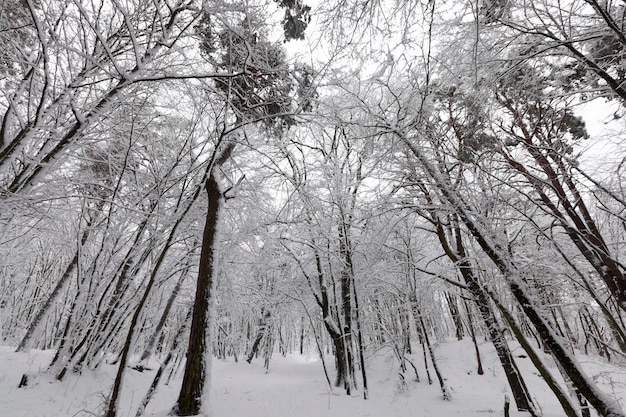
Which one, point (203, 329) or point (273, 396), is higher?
point (203, 329)

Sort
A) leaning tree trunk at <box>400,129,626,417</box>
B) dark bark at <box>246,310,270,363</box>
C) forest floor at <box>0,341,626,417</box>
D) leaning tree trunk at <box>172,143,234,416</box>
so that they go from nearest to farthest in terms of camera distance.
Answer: leaning tree trunk at <box>400,129,626,417</box> < leaning tree trunk at <box>172,143,234,416</box> < forest floor at <box>0,341,626,417</box> < dark bark at <box>246,310,270,363</box>

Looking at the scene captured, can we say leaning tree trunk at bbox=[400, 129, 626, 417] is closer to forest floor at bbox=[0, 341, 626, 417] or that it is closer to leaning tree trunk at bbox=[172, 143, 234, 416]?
forest floor at bbox=[0, 341, 626, 417]

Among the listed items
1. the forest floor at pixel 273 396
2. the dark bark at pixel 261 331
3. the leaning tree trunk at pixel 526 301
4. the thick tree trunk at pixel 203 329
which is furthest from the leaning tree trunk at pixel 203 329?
the dark bark at pixel 261 331

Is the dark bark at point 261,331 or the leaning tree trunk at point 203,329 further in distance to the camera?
the dark bark at point 261,331

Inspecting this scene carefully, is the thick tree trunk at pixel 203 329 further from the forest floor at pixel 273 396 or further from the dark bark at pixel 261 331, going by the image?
the dark bark at pixel 261 331

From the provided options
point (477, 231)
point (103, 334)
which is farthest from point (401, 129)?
point (103, 334)

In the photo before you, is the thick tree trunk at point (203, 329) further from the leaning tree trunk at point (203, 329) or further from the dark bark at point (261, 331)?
the dark bark at point (261, 331)

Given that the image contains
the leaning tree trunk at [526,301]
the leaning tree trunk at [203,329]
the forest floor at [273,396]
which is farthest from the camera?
the forest floor at [273,396]

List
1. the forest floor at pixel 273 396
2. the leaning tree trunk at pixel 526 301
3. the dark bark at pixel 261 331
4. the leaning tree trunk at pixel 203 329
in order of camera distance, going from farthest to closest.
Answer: the dark bark at pixel 261 331
the forest floor at pixel 273 396
the leaning tree trunk at pixel 203 329
the leaning tree trunk at pixel 526 301

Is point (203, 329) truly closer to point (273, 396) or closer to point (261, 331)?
point (273, 396)

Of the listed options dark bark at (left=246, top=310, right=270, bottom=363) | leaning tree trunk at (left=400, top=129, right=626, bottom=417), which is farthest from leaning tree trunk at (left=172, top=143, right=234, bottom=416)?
dark bark at (left=246, top=310, right=270, bottom=363)

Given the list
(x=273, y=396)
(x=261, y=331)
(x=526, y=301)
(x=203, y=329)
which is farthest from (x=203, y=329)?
(x=261, y=331)

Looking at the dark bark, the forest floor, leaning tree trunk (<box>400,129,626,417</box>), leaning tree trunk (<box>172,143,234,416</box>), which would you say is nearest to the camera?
leaning tree trunk (<box>400,129,626,417</box>)

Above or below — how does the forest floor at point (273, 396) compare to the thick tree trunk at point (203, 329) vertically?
below
